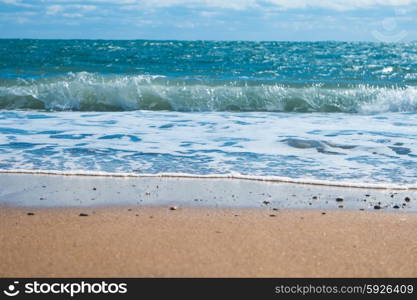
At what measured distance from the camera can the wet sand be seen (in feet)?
10.1

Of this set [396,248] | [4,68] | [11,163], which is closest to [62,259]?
[396,248]

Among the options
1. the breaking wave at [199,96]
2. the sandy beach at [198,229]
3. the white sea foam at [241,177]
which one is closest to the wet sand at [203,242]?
the sandy beach at [198,229]

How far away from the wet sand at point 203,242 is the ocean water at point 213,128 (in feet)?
4.08

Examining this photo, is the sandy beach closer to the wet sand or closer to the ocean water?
the wet sand

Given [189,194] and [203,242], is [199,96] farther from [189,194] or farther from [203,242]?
[203,242]

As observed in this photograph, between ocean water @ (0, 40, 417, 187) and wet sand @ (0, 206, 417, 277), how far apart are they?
1243 millimetres

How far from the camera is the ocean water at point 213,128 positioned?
5.78 metres

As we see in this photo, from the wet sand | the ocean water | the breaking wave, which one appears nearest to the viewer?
the wet sand

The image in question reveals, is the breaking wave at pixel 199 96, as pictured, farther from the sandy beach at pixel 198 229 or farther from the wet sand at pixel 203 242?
the wet sand at pixel 203 242

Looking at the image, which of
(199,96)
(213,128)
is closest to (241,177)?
(213,128)

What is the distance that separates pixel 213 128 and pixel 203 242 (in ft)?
16.7

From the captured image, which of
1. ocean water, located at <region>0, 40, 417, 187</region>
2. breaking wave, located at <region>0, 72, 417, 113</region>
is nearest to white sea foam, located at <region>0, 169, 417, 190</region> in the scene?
ocean water, located at <region>0, 40, 417, 187</region>

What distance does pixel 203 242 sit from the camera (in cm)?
352

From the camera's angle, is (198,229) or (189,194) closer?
(198,229)
